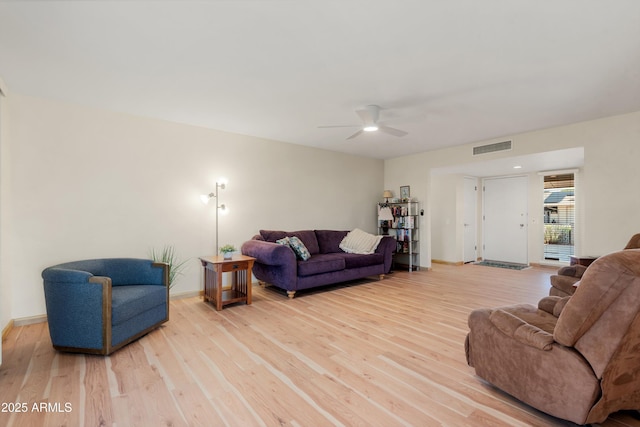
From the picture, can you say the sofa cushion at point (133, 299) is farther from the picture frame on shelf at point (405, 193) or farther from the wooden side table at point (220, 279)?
the picture frame on shelf at point (405, 193)

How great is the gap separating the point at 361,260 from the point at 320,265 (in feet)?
2.98

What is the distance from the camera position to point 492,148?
5156 mm

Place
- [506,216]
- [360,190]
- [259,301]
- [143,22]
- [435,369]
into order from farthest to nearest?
[506,216] → [360,190] → [259,301] → [435,369] → [143,22]

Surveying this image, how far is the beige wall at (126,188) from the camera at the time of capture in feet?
10.7

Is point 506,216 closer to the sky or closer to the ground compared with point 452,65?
closer to the ground

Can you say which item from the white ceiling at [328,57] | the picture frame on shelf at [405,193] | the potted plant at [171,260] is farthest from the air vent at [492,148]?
the potted plant at [171,260]

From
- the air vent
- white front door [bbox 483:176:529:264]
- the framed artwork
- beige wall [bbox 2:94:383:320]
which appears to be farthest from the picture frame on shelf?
white front door [bbox 483:176:529:264]

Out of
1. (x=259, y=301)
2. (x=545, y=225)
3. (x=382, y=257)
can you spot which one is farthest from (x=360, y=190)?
(x=545, y=225)

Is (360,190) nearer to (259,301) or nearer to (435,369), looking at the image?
(259,301)

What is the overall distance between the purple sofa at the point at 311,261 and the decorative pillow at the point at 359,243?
3.3 inches

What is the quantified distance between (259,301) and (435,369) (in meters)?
2.54

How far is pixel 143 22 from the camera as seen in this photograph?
2045 millimetres

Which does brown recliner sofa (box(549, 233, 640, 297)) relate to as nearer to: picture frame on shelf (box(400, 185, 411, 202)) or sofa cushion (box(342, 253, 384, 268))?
sofa cushion (box(342, 253, 384, 268))

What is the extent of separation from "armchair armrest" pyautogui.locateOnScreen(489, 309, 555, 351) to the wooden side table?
2926 mm
